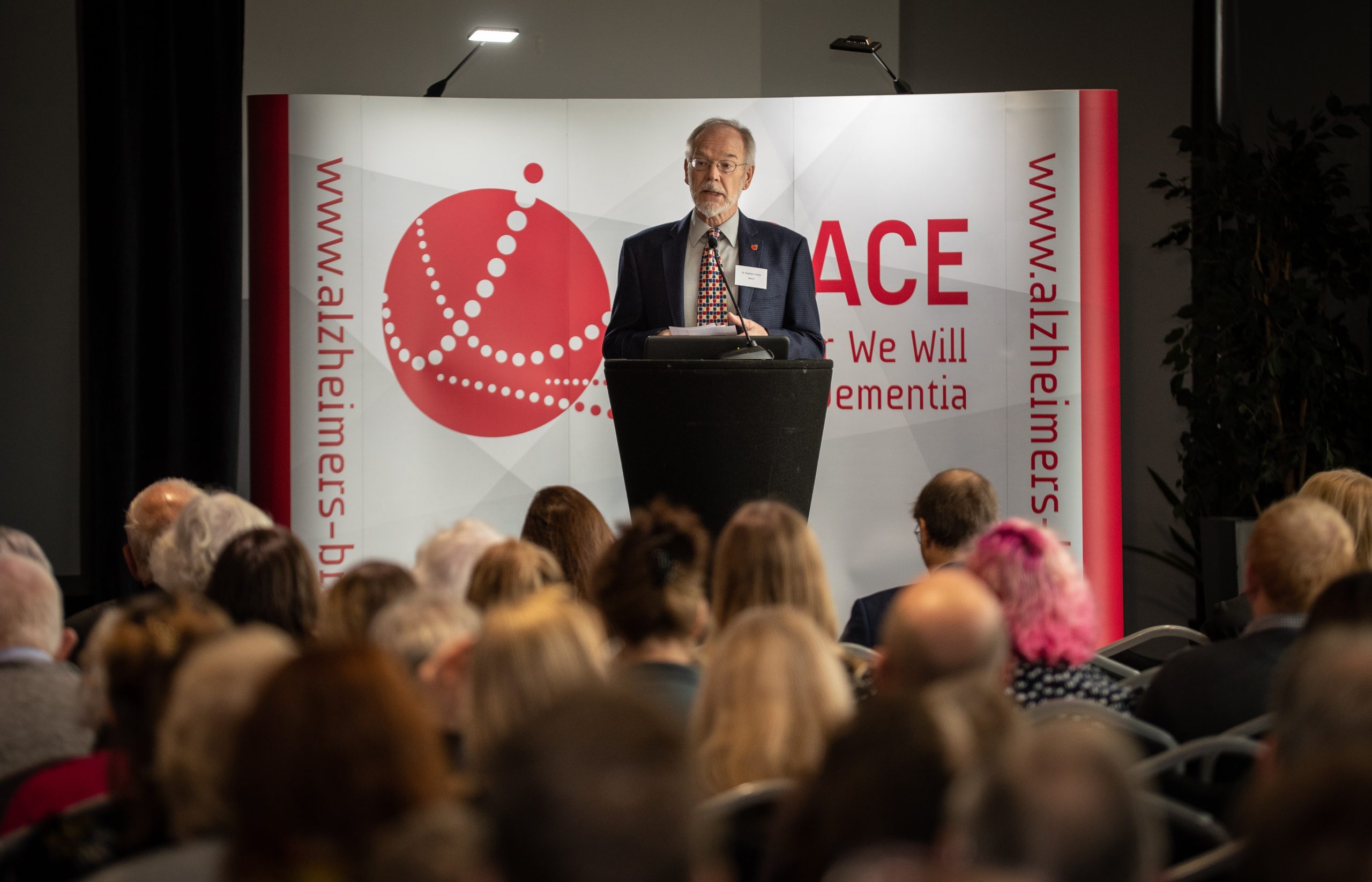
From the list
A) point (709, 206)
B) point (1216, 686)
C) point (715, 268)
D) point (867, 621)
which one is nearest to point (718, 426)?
point (867, 621)

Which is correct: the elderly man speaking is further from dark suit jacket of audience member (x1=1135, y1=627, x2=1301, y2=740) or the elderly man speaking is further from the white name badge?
dark suit jacket of audience member (x1=1135, y1=627, x2=1301, y2=740)

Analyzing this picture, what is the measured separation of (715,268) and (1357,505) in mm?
1995

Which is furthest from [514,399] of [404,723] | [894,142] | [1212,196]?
[404,723]

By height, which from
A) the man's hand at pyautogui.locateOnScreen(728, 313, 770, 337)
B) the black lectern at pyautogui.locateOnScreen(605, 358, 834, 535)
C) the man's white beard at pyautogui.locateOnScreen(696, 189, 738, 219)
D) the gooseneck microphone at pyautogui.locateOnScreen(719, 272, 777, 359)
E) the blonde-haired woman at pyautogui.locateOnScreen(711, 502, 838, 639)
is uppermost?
the man's white beard at pyautogui.locateOnScreen(696, 189, 738, 219)

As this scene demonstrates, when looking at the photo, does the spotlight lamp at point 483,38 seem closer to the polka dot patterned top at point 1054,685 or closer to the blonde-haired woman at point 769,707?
the polka dot patterned top at point 1054,685

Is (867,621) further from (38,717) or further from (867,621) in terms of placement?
(38,717)

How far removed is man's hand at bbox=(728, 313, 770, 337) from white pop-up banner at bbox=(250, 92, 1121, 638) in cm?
147

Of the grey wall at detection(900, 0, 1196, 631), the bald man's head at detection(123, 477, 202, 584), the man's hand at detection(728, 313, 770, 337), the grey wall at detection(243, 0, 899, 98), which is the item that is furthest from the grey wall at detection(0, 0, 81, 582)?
the grey wall at detection(900, 0, 1196, 631)

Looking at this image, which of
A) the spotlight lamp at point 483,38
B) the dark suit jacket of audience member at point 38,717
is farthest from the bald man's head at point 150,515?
the spotlight lamp at point 483,38

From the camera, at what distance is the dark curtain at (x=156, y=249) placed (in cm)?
561

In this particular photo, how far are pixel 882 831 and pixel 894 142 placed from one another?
461cm

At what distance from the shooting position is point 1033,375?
550 cm

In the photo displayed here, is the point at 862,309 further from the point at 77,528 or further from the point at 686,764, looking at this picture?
the point at 686,764

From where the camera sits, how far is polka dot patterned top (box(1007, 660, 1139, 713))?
251 centimetres
